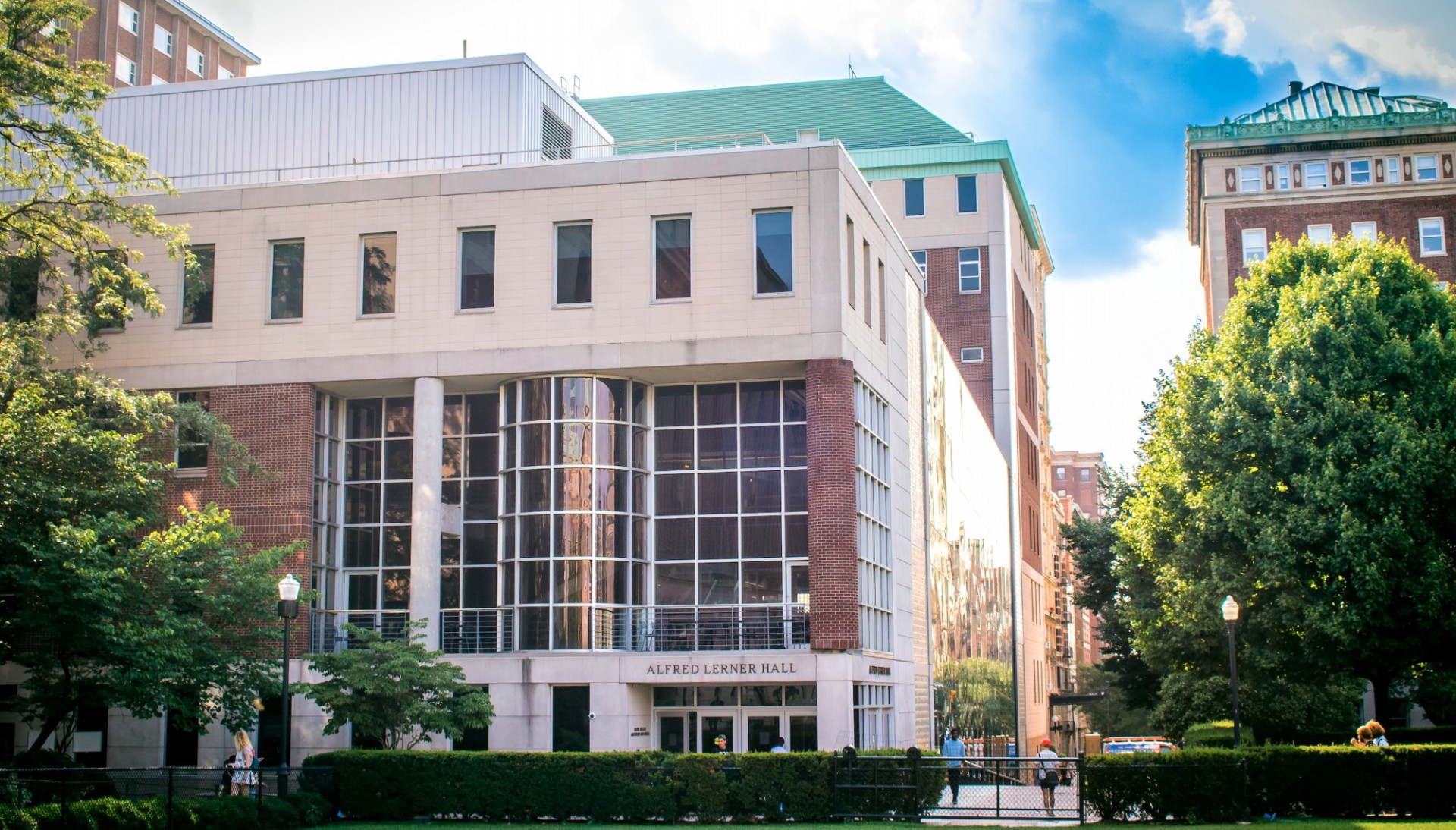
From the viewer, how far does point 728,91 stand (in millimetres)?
77188

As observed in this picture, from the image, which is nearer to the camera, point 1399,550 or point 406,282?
point 1399,550

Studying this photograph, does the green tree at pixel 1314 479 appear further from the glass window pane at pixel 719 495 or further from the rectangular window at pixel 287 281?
the rectangular window at pixel 287 281

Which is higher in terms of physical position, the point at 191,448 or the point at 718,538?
the point at 191,448

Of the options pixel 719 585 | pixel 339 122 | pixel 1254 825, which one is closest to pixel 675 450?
pixel 719 585

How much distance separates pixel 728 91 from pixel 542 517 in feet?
150

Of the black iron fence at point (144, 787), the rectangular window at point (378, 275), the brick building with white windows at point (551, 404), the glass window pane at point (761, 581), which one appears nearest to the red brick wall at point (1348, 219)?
the brick building with white windows at point (551, 404)

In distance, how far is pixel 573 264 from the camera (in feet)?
122

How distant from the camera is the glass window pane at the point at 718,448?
3759 centimetres

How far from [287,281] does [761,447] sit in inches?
522

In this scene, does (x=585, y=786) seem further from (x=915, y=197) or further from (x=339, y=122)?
(x=915, y=197)

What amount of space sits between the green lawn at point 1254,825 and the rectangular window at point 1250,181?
186 feet

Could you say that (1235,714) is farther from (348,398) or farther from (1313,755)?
(348,398)

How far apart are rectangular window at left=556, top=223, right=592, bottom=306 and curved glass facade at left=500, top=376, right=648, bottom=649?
2.07 meters

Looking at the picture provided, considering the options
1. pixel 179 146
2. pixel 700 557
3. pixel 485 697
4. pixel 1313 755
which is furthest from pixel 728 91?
pixel 1313 755
